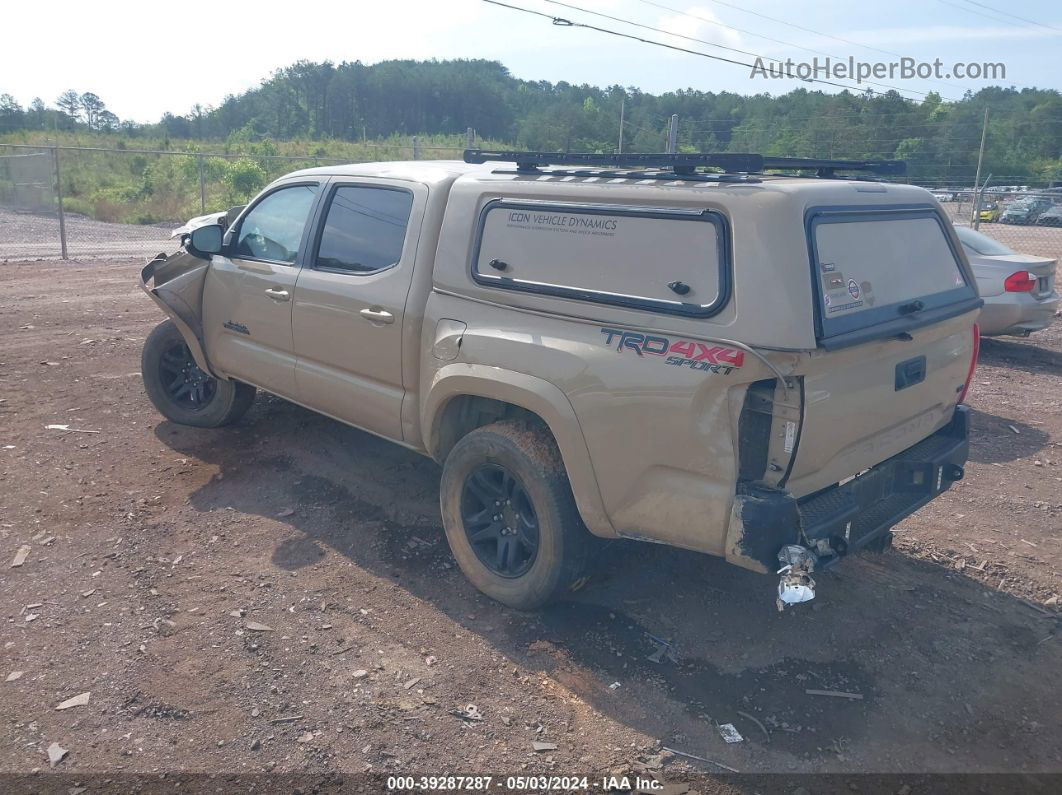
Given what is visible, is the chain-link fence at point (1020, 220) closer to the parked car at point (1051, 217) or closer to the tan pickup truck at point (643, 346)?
the parked car at point (1051, 217)

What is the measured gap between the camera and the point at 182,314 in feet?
18.9

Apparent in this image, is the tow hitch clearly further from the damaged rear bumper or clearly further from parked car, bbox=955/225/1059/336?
parked car, bbox=955/225/1059/336

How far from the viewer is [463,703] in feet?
11.3

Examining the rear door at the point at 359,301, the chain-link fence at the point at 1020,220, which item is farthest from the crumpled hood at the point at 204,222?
the chain-link fence at the point at 1020,220

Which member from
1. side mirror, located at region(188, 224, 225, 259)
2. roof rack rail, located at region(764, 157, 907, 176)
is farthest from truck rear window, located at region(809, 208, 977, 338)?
side mirror, located at region(188, 224, 225, 259)

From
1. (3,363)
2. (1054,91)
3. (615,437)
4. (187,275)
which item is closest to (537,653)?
(615,437)

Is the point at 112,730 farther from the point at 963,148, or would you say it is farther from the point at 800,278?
the point at 963,148

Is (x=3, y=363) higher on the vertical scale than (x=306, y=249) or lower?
lower

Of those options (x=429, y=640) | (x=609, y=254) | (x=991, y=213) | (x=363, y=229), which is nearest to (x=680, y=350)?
(x=609, y=254)

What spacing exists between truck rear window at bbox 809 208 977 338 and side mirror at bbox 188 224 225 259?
12.6ft

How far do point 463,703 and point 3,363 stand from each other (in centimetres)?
653

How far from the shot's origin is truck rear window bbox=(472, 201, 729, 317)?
3.30 meters

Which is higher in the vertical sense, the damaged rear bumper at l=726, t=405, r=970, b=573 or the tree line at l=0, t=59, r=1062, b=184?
the tree line at l=0, t=59, r=1062, b=184

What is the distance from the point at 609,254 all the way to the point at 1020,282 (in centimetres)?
739
